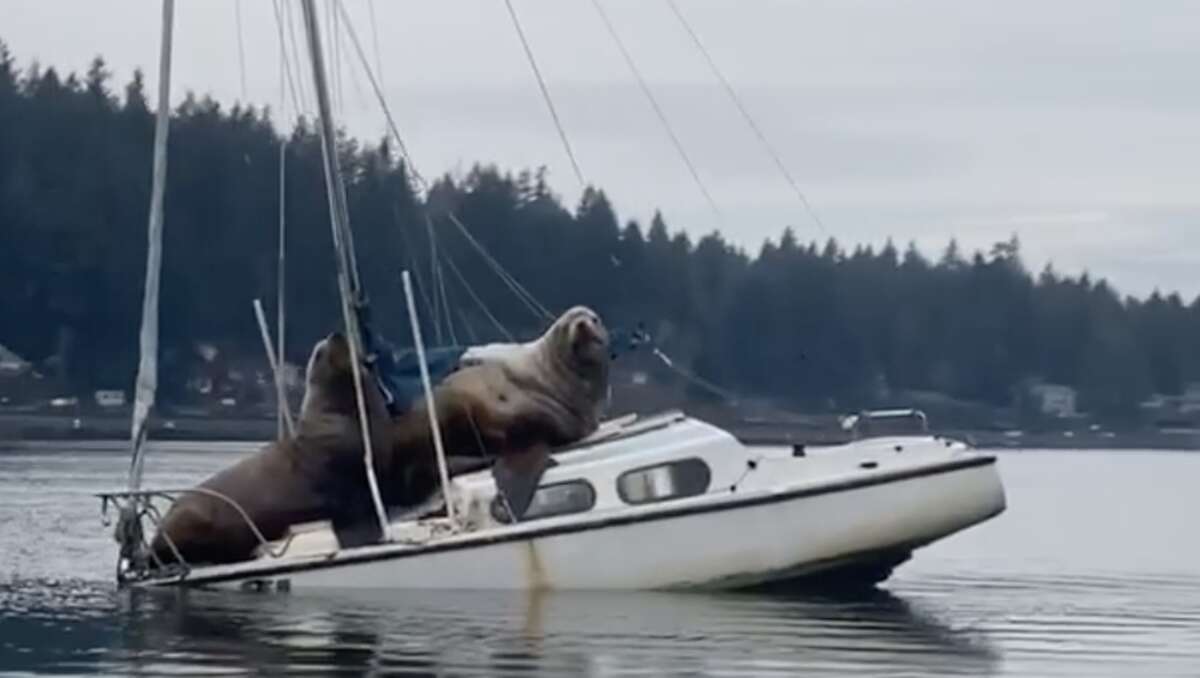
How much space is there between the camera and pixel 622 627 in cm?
4012

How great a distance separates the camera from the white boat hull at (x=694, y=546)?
43.2 m

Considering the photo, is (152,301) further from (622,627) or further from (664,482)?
(622,627)

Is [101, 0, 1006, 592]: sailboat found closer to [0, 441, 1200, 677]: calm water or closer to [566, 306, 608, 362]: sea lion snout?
[0, 441, 1200, 677]: calm water

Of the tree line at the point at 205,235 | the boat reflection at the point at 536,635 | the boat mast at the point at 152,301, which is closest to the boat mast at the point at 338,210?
the boat mast at the point at 152,301

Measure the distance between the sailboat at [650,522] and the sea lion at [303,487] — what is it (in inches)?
8.3

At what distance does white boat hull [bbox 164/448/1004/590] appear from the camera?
43219 mm

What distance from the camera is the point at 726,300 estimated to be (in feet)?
600

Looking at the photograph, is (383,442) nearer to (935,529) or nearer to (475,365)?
(475,365)

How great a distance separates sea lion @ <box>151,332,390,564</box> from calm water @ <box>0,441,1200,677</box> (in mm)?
962

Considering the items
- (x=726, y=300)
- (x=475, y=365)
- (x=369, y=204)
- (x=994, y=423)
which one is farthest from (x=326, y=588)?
(x=994, y=423)

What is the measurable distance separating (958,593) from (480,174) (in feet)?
368

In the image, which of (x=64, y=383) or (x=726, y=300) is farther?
(x=726, y=300)

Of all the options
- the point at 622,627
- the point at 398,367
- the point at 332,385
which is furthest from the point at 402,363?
the point at 622,627

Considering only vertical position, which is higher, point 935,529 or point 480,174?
point 480,174
